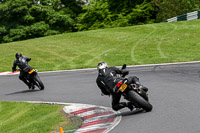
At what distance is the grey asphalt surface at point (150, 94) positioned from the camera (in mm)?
7148

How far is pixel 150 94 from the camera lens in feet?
36.0

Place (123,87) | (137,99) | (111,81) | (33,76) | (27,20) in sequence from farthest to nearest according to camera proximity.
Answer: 1. (27,20)
2. (33,76)
3. (111,81)
4. (123,87)
5. (137,99)

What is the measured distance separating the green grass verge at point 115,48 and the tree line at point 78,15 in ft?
37.1

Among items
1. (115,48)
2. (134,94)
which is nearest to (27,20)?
(115,48)

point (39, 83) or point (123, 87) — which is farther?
point (39, 83)

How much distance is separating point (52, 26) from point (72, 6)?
7907 mm

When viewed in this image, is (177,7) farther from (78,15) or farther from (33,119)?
(33,119)

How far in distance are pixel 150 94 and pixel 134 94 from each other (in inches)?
123

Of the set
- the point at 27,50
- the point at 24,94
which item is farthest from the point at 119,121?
the point at 27,50

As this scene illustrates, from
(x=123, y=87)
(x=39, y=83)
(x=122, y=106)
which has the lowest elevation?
(x=39, y=83)

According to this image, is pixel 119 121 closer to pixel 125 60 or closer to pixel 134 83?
pixel 134 83

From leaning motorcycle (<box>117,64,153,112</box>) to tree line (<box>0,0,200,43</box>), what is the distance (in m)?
38.3

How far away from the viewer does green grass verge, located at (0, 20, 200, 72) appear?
73.4 feet

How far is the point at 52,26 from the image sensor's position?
161ft
